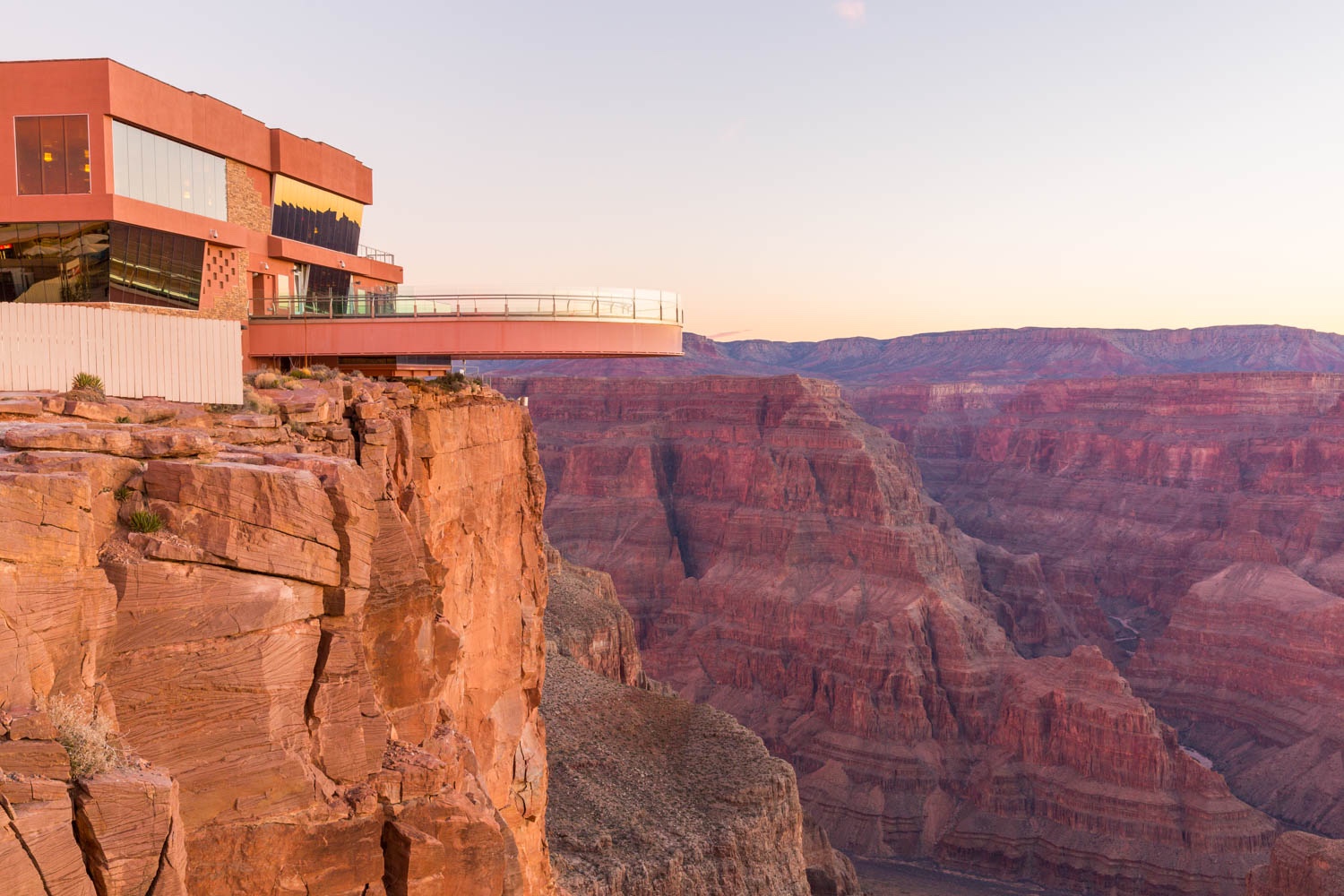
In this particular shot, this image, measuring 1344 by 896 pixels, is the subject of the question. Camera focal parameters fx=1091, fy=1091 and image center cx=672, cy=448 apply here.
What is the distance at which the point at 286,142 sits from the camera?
34.2 metres

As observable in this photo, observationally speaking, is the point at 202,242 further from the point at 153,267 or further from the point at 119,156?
the point at 119,156

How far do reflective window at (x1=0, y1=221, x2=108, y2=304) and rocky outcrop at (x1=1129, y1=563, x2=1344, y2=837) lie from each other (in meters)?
88.4

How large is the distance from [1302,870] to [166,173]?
55341 mm

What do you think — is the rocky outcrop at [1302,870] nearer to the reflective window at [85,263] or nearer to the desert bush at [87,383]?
the reflective window at [85,263]

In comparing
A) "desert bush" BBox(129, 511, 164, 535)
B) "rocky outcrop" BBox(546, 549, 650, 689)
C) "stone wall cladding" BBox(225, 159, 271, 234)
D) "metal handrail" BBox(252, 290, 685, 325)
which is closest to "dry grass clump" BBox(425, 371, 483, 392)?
"metal handrail" BBox(252, 290, 685, 325)

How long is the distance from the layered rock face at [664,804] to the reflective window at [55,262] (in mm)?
25035

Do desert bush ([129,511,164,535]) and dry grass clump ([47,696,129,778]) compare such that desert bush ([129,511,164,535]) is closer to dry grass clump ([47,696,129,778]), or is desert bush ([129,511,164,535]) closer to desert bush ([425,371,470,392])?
dry grass clump ([47,696,129,778])

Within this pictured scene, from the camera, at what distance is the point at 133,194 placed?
28.6 meters

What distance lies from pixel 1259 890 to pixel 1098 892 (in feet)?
74.9

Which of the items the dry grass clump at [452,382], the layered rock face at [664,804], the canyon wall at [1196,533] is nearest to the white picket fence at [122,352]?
the dry grass clump at [452,382]

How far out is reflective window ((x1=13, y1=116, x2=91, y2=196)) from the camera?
2741cm

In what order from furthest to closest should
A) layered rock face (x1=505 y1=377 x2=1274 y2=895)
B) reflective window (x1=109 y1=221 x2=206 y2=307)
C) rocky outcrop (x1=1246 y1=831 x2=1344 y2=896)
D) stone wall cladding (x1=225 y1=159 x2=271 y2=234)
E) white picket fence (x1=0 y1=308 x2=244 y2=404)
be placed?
layered rock face (x1=505 y1=377 x2=1274 y2=895), rocky outcrop (x1=1246 y1=831 x2=1344 y2=896), stone wall cladding (x1=225 y1=159 x2=271 y2=234), reflective window (x1=109 y1=221 x2=206 y2=307), white picket fence (x1=0 y1=308 x2=244 y2=404)

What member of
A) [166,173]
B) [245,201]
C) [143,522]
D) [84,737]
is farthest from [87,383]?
[245,201]

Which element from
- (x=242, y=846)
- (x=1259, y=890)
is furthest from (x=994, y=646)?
(x=242, y=846)
